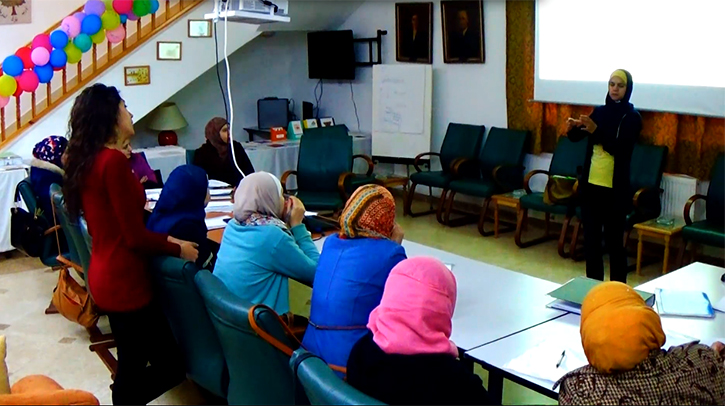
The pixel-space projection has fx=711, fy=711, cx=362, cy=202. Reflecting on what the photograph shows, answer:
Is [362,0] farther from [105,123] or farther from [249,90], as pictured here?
[105,123]

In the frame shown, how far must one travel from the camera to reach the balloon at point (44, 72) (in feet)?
17.9

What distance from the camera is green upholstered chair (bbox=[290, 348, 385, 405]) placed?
1.47 m

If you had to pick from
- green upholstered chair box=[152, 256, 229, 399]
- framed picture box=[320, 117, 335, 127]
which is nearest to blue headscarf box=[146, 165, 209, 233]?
green upholstered chair box=[152, 256, 229, 399]

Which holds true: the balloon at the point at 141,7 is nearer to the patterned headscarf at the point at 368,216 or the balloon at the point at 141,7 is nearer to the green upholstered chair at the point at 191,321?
the green upholstered chair at the point at 191,321

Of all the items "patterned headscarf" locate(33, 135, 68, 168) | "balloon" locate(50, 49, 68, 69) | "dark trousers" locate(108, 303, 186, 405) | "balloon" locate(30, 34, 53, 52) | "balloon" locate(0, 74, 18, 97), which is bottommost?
"dark trousers" locate(108, 303, 186, 405)

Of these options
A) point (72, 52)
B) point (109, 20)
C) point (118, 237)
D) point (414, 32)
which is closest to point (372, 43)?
point (414, 32)

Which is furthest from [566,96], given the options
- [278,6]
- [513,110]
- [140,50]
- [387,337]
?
[387,337]

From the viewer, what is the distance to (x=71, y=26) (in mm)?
5457

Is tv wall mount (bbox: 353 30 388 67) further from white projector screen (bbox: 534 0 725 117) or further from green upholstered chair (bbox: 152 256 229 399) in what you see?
green upholstered chair (bbox: 152 256 229 399)

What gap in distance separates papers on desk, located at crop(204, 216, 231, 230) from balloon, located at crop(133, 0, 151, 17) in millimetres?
2784

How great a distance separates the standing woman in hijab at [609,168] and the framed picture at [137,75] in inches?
146

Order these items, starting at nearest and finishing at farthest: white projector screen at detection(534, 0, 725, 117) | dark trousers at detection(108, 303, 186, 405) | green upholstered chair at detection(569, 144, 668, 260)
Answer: dark trousers at detection(108, 303, 186, 405) → white projector screen at detection(534, 0, 725, 117) → green upholstered chair at detection(569, 144, 668, 260)

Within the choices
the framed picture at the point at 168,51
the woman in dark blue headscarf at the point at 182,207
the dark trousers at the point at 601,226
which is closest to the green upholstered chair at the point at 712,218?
the dark trousers at the point at 601,226

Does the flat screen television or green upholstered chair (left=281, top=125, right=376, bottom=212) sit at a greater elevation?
the flat screen television
